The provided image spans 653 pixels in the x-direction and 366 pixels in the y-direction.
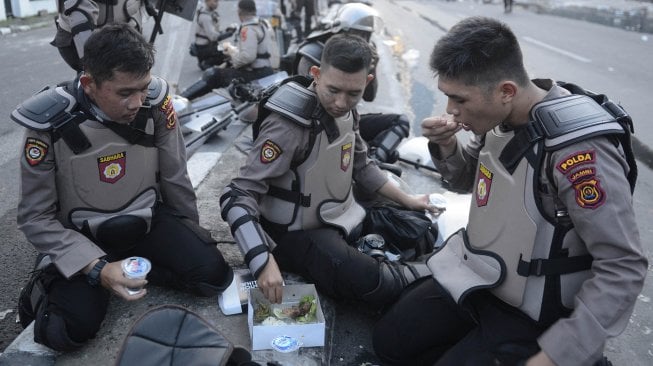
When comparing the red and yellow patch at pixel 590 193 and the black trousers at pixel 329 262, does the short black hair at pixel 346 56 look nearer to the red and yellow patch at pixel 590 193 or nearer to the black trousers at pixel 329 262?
the black trousers at pixel 329 262

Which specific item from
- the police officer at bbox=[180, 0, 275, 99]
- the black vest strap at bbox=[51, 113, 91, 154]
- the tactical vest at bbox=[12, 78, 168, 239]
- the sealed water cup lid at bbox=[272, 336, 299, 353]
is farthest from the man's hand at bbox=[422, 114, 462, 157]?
the police officer at bbox=[180, 0, 275, 99]

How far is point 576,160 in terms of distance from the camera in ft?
6.57

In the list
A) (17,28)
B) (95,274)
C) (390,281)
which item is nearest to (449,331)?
(390,281)

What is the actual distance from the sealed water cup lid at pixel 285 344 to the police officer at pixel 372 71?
2435mm

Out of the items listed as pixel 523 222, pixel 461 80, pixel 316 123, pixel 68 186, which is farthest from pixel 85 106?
pixel 523 222

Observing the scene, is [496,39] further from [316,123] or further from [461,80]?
[316,123]

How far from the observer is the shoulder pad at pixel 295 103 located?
114 inches

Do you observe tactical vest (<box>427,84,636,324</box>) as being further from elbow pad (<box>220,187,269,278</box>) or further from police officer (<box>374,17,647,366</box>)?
elbow pad (<box>220,187,269,278</box>)

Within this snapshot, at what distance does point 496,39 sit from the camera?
7.11ft

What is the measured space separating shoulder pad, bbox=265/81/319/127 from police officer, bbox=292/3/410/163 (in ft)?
4.86

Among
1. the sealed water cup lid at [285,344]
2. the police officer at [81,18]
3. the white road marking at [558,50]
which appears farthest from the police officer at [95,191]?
the white road marking at [558,50]

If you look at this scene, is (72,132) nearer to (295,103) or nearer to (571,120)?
(295,103)

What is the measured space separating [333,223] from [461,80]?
46.6 inches

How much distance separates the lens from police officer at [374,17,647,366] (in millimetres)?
1966
